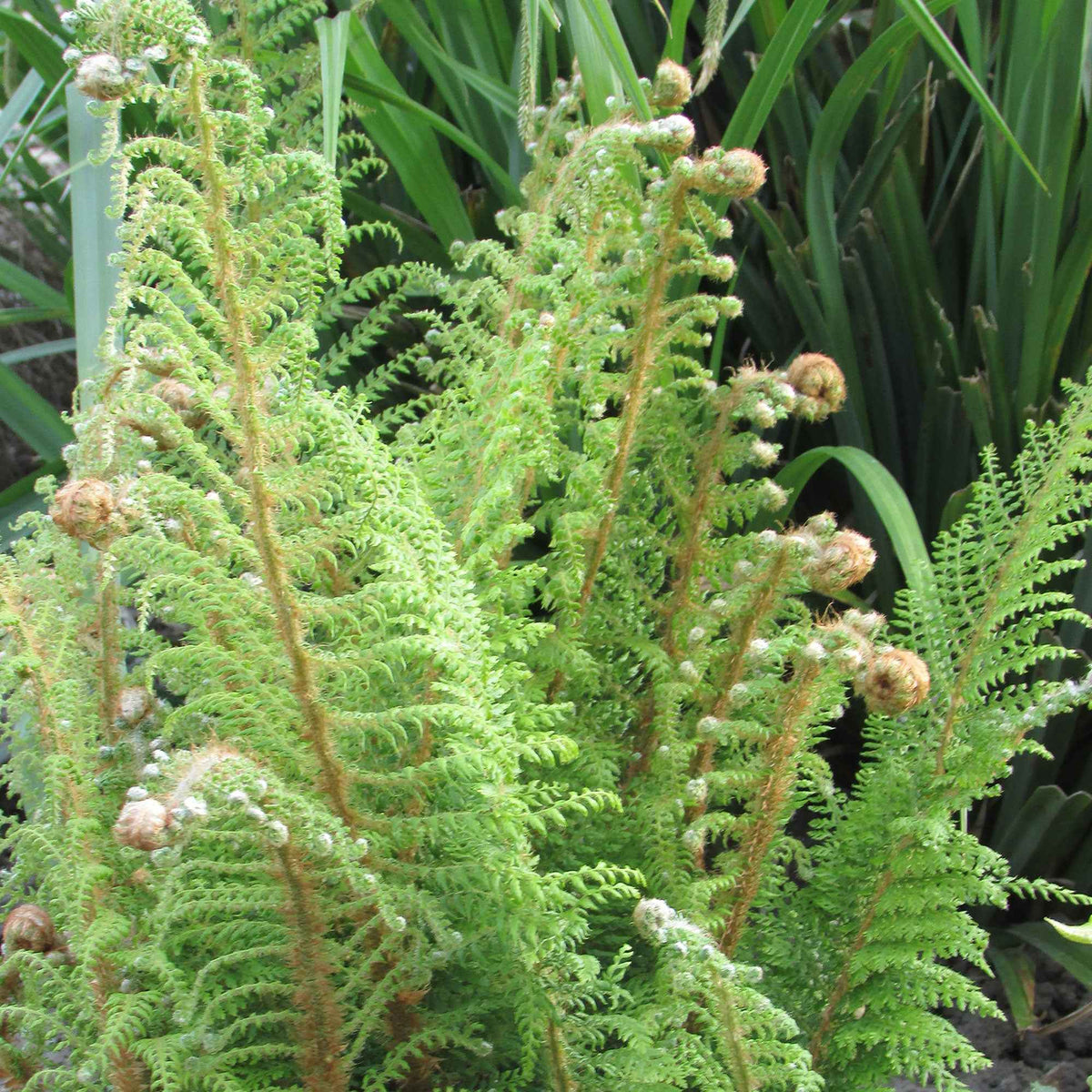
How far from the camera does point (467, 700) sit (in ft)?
1.91

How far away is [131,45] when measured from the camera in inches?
19.5

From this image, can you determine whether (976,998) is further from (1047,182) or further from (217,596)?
(1047,182)

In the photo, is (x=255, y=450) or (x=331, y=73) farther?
(x=331, y=73)

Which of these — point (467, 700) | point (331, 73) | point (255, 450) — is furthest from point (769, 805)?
point (331, 73)

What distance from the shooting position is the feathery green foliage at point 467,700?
56 centimetres

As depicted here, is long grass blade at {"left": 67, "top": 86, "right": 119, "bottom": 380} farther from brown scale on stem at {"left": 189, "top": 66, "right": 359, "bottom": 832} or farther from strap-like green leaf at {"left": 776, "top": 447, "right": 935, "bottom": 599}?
strap-like green leaf at {"left": 776, "top": 447, "right": 935, "bottom": 599}

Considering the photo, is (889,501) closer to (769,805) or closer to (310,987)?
(769,805)

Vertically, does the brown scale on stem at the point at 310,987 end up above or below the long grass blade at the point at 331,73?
below

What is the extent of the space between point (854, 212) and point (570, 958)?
89cm

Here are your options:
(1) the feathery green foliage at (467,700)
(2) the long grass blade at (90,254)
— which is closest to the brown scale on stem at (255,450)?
(1) the feathery green foliage at (467,700)

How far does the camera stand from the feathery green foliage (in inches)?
22.2

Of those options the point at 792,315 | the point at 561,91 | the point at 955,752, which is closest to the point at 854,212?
the point at 792,315

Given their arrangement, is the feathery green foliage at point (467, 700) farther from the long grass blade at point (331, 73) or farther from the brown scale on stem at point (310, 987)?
the long grass blade at point (331, 73)

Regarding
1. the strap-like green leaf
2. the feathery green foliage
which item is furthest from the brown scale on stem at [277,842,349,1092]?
the strap-like green leaf
